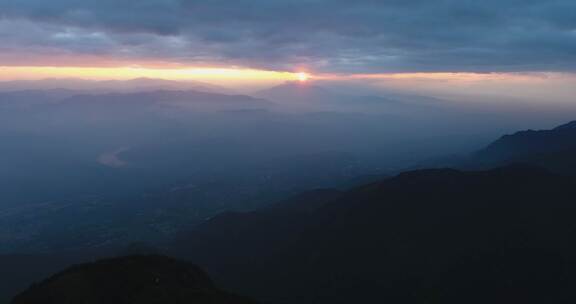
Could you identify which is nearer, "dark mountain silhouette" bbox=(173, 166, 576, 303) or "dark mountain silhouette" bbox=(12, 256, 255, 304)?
"dark mountain silhouette" bbox=(12, 256, 255, 304)

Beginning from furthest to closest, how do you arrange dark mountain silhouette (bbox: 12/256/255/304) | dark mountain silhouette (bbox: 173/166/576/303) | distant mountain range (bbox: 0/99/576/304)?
distant mountain range (bbox: 0/99/576/304) → dark mountain silhouette (bbox: 173/166/576/303) → dark mountain silhouette (bbox: 12/256/255/304)

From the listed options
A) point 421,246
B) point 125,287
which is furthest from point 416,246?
point 125,287

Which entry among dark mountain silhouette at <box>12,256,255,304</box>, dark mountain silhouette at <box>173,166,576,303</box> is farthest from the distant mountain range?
dark mountain silhouette at <box>12,256,255,304</box>

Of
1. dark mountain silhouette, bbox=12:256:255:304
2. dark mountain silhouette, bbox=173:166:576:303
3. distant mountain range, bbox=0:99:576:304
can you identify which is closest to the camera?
dark mountain silhouette, bbox=12:256:255:304

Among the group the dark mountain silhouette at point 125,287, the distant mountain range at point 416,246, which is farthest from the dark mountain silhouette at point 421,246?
the dark mountain silhouette at point 125,287

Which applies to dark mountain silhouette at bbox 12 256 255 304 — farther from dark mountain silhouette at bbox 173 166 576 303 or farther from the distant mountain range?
dark mountain silhouette at bbox 173 166 576 303

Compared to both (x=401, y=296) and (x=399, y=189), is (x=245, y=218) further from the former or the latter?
(x=401, y=296)
